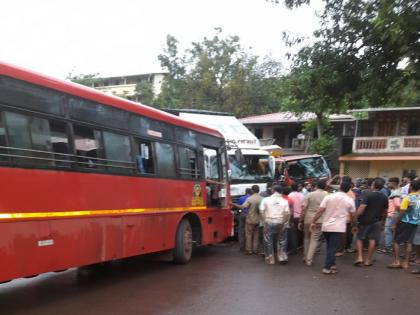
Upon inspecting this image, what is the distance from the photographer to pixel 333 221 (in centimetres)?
877

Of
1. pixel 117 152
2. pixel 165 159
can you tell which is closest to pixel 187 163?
pixel 165 159

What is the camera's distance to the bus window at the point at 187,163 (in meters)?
9.73

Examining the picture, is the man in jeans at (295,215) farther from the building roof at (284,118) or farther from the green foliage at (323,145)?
the building roof at (284,118)

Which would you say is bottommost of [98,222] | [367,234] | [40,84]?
[367,234]

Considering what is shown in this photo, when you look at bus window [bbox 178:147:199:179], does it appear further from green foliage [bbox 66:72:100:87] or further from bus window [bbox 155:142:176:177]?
green foliage [bbox 66:72:100:87]

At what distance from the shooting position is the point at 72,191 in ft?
21.7

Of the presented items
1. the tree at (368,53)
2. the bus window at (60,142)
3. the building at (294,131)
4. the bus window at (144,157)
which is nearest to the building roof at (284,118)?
the building at (294,131)

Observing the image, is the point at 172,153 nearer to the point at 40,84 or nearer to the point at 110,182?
the point at 110,182

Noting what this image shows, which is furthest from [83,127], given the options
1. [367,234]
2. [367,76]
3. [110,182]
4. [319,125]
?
[319,125]

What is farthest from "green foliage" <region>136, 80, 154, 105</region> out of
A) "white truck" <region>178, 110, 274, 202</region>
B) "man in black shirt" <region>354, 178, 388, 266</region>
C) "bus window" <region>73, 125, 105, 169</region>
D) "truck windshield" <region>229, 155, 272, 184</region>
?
"bus window" <region>73, 125, 105, 169</region>

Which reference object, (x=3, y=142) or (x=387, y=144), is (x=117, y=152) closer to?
(x=3, y=142)

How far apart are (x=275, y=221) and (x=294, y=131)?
2636 cm

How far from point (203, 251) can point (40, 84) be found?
6705 mm

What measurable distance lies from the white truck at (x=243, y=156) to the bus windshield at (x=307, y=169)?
6050mm
